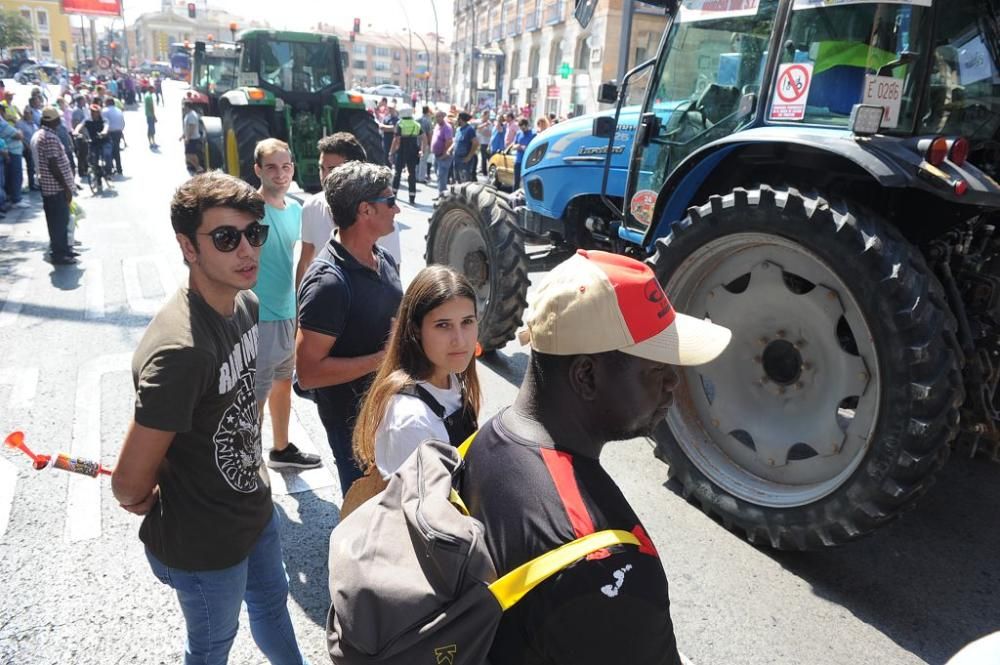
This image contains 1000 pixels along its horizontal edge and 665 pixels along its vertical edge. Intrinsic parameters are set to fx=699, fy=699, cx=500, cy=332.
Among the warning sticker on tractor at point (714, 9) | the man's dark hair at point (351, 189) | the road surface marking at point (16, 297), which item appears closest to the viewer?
the man's dark hair at point (351, 189)

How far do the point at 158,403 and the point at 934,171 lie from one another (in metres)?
2.83

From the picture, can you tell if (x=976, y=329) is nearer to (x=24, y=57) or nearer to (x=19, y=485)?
(x=19, y=485)

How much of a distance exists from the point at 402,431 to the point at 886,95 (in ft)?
8.35

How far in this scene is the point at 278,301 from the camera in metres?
3.51

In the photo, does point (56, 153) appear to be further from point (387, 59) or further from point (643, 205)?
point (387, 59)

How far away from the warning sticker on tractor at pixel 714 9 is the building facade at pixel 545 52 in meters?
16.9

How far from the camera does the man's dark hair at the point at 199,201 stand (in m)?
1.91

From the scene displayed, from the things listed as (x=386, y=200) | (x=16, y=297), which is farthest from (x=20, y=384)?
(x=386, y=200)

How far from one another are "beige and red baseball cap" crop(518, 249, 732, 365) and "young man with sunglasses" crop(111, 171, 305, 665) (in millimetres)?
971

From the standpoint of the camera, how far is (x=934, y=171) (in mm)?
2717

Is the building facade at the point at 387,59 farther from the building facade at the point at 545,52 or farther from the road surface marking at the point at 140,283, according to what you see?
the road surface marking at the point at 140,283

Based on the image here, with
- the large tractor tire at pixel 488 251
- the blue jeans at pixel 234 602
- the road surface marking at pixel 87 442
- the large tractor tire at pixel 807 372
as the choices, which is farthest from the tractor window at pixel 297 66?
the blue jeans at pixel 234 602

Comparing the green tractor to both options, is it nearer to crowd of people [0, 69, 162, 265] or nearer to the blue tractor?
crowd of people [0, 69, 162, 265]

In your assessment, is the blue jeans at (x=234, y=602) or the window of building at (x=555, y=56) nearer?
the blue jeans at (x=234, y=602)
